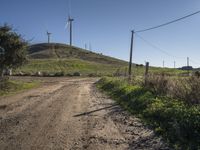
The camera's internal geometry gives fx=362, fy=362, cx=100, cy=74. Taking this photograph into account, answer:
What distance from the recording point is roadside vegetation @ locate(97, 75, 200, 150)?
31.2ft

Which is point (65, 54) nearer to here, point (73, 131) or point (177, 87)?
point (177, 87)

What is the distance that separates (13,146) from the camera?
28.9 feet

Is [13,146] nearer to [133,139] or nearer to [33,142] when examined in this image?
[33,142]

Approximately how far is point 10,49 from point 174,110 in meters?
22.0

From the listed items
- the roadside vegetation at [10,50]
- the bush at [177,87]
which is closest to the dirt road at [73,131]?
the bush at [177,87]

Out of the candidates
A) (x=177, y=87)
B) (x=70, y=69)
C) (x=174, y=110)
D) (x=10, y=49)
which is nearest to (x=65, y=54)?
(x=70, y=69)

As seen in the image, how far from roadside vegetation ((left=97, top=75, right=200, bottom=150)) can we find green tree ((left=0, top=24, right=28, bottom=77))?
1449 centimetres

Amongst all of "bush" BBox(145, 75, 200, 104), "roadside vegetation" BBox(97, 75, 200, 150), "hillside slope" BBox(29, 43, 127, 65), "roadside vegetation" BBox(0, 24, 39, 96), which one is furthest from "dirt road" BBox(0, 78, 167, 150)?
"hillside slope" BBox(29, 43, 127, 65)

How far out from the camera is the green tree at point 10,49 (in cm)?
3117

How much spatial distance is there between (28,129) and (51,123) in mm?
1292

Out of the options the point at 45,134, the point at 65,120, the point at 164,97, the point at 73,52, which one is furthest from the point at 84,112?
the point at 73,52

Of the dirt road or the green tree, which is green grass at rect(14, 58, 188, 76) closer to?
the green tree

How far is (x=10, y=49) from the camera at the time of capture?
1234 inches

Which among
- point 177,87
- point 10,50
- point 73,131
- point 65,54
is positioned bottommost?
point 73,131
